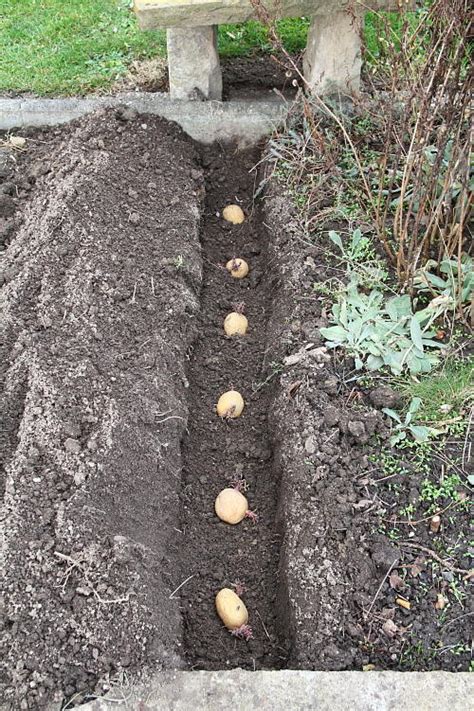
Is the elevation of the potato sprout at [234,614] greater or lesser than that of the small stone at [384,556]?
lesser

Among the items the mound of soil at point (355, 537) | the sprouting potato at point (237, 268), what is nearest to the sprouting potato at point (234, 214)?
the sprouting potato at point (237, 268)

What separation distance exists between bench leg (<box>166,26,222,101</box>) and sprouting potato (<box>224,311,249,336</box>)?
5.10ft

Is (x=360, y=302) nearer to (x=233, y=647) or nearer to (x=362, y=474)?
(x=362, y=474)

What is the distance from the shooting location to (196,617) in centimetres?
259

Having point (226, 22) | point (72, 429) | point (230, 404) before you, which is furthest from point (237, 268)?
point (72, 429)

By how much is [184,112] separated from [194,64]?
269 millimetres

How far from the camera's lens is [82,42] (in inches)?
190

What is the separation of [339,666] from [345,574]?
11.7 inches

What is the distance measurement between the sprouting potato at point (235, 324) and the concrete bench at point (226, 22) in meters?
1.32

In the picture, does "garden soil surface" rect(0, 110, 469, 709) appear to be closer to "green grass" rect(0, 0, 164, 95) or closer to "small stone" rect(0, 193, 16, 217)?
"small stone" rect(0, 193, 16, 217)

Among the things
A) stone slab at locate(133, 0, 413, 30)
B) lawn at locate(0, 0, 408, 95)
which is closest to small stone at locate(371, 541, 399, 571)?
stone slab at locate(133, 0, 413, 30)

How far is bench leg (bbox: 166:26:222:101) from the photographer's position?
4.04 meters

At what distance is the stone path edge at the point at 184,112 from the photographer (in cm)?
424

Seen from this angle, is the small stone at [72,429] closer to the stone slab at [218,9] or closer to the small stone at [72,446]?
the small stone at [72,446]
